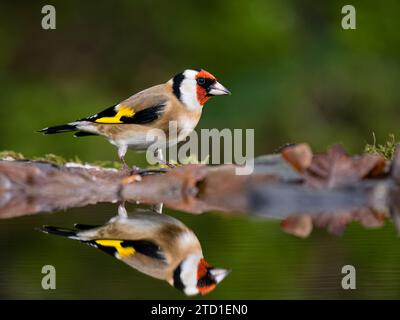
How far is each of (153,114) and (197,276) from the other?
2.23m

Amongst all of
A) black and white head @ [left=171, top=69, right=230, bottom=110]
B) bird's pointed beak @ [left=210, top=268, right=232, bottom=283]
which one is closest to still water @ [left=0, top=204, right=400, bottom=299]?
bird's pointed beak @ [left=210, top=268, right=232, bottom=283]

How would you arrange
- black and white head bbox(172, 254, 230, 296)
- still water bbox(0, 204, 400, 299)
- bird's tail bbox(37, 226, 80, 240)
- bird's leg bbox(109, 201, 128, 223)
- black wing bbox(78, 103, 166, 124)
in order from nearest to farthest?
still water bbox(0, 204, 400, 299)
black and white head bbox(172, 254, 230, 296)
bird's tail bbox(37, 226, 80, 240)
bird's leg bbox(109, 201, 128, 223)
black wing bbox(78, 103, 166, 124)

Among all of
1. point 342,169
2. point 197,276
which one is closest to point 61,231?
point 197,276

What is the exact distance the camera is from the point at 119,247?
2.97 metres

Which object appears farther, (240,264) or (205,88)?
(205,88)

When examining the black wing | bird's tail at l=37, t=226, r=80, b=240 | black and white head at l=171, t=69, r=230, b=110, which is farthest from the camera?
black and white head at l=171, t=69, r=230, b=110

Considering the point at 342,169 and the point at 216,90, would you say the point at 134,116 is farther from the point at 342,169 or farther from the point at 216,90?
the point at 342,169

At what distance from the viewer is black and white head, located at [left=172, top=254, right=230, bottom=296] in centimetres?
261

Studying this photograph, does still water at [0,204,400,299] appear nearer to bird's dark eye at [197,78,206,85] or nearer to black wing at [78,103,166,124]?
black wing at [78,103,166,124]

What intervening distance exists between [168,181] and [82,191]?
471mm

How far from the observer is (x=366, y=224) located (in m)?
3.30

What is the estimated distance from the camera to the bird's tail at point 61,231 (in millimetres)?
3237

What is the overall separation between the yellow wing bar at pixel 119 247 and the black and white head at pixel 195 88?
1.98 meters

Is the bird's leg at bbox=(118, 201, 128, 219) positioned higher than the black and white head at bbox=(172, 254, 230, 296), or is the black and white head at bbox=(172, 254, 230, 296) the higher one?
the bird's leg at bbox=(118, 201, 128, 219)
